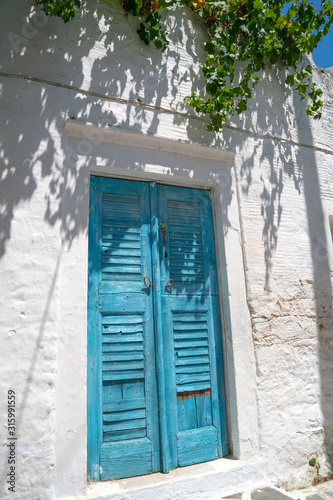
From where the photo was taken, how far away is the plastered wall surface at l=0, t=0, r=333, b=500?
2.22m

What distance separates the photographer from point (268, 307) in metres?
3.06

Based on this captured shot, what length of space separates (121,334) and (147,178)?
3.94 ft

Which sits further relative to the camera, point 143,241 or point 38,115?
point 143,241

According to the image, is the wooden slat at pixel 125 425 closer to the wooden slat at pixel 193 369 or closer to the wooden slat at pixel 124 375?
the wooden slat at pixel 124 375

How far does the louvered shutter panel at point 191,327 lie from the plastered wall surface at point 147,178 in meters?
0.10

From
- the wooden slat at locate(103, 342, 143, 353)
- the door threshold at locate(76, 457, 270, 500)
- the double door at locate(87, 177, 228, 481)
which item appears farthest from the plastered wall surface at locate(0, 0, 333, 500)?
the wooden slat at locate(103, 342, 143, 353)

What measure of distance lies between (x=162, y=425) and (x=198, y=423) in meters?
0.30

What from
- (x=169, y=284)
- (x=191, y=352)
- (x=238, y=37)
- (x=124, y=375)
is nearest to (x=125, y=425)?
(x=124, y=375)

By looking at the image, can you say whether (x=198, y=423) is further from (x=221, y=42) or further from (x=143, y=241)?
(x=221, y=42)

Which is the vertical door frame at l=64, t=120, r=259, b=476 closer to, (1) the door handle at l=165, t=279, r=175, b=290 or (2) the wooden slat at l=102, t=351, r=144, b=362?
(1) the door handle at l=165, t=279, r=175, b=290

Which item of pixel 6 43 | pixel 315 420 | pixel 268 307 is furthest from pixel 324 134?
pixel 6 43

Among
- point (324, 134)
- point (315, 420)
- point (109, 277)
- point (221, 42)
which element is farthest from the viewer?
point (324, 134)

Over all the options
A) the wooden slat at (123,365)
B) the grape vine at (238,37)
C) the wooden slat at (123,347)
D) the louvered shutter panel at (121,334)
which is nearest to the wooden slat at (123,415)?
the louvered shutter panel at (121,334)

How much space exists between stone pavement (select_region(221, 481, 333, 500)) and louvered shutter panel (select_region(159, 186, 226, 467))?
30 cm
